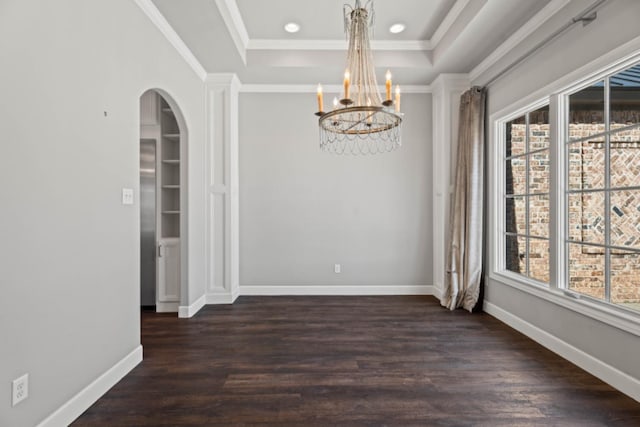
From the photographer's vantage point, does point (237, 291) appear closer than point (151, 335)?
No

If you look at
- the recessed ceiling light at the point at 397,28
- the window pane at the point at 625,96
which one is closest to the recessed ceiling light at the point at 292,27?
the recessed ceiling light at the point at 397,28

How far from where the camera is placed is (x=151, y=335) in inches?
129

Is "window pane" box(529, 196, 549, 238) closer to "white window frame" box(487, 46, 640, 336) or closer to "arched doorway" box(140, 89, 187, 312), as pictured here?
"white window frame" box(487, 46, 640, 336)

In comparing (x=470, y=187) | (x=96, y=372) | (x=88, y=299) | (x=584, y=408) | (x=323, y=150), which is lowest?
(x=584, y=408)

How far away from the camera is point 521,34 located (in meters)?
3.14

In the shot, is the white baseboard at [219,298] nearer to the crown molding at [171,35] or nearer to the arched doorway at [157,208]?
the arched doorway at [157,208]

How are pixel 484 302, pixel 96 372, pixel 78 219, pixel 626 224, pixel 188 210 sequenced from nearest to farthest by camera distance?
pixel 78 219 < pixel 96 372 < pixel 626 224 < pixel 188 210 < pixel 484 302

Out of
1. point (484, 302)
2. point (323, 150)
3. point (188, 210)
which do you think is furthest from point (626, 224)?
point (188, 210)

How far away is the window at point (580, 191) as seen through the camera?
233cm

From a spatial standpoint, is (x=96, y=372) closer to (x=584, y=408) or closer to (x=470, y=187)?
(x=584, y=408)

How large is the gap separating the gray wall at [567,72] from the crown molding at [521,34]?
0.06 m

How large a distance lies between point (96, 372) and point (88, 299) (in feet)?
1.62

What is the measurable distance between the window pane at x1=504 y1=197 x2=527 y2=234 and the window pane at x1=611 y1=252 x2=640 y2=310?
1.08 m

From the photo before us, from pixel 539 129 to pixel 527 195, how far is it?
2.11ft
